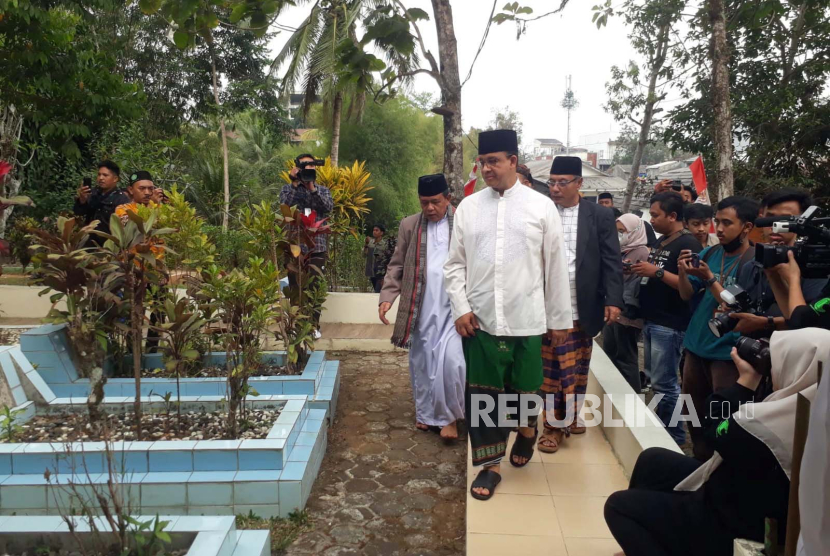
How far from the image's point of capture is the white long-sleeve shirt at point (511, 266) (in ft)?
10.8

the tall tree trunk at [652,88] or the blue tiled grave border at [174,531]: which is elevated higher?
the tall tree trunk at [652,88]

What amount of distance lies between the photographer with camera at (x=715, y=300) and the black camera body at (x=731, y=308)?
0.68 feet

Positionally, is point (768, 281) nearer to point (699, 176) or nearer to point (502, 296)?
point (502, 296)

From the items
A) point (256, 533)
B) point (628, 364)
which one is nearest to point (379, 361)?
point (628, 364)

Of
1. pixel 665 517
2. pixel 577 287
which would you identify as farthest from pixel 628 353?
pixel 665 517

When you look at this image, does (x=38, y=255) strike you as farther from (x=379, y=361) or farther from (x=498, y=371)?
(x=379, y=361)

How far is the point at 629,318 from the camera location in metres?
4.68

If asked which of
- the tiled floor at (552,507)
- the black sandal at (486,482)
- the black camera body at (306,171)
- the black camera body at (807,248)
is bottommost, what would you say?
the tiled floor at (552,507)

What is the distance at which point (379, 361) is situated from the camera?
6.48 metres

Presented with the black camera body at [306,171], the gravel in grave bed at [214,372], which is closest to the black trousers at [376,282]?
the black camera body at [306,171]

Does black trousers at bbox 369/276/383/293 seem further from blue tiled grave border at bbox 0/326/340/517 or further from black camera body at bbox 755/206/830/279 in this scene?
black camera body at bbox 755/206/830/279

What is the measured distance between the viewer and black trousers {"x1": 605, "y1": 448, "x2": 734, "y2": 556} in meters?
2.21

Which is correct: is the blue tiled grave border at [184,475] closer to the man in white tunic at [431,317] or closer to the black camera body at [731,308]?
the man in white tunic at [431,317]

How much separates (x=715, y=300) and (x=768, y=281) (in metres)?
0.72
